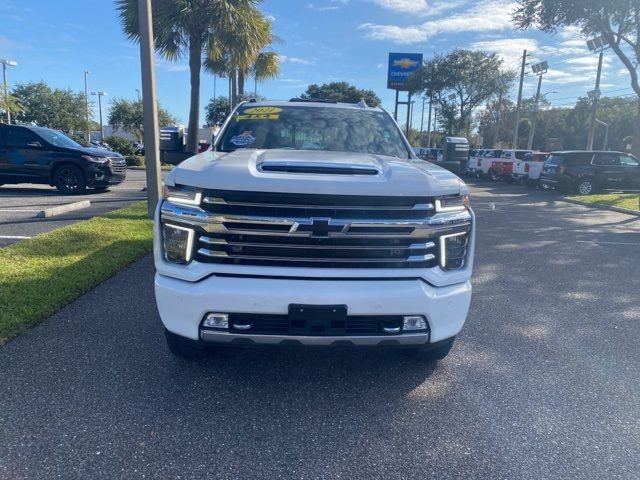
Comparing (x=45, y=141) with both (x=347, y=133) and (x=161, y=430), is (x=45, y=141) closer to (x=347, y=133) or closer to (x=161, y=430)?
(x=347, y=133)

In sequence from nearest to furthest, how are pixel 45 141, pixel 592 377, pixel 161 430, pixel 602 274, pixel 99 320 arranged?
pixel 161 430
pixel 592 377
pixel 99 320
pixel 602 274
pixel 45 141

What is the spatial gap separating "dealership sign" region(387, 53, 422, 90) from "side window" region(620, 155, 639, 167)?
2755 cm

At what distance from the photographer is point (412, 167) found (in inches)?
132

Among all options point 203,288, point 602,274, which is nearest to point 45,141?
point 203,288

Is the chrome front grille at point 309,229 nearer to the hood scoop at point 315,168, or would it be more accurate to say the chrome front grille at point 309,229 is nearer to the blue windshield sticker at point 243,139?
the hood scoop at point 315,168

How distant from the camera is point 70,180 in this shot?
12484 millimetres

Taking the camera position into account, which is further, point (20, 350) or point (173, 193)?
point (20, 350)

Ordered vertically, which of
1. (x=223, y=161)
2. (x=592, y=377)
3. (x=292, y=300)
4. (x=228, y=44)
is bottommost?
(x=592, y=377)

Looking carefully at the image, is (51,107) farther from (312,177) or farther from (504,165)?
(312,177)

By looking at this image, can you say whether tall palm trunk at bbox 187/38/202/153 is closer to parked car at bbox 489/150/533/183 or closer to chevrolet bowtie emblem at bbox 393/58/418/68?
parked car at bbox 489/150/533/183

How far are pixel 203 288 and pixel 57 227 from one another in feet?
21.0

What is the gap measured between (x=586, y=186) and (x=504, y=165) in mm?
7709

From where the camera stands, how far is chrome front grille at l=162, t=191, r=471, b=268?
2811 millimetres

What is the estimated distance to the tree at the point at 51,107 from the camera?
148ft
